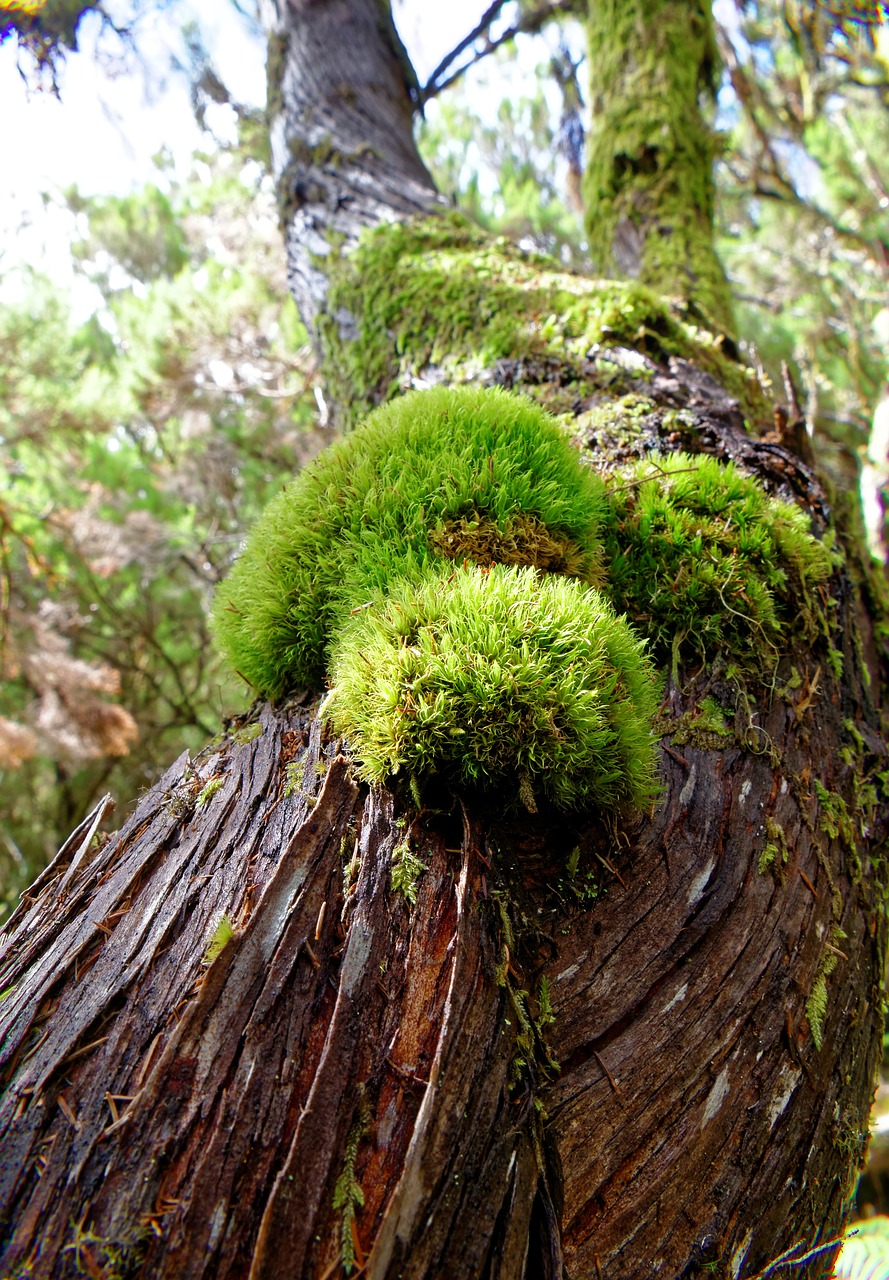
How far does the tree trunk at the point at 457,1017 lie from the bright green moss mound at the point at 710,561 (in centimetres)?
12

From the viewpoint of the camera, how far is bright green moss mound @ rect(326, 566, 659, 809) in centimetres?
145

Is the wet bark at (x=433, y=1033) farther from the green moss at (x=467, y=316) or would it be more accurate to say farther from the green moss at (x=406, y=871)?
the green moss at (x=467, y=316)

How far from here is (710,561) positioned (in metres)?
2.02

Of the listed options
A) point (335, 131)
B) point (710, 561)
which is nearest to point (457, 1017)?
point (710, 561)

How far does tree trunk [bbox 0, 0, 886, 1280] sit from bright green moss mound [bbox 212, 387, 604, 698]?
0.26 metres

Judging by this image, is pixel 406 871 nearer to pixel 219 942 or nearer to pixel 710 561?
pixel 219 942

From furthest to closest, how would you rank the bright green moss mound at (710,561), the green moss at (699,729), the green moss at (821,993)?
the bright green moss mound at (710,561) < the green moss at (699,729) < the green moss at (821,993)

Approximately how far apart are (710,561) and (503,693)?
0.91m

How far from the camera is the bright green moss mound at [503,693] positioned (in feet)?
4.76

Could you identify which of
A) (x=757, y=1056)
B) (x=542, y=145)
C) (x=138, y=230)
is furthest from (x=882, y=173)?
(x=757, y=1056)

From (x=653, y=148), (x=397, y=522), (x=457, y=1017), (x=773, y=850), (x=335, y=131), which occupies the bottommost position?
(x=457, y=1017)

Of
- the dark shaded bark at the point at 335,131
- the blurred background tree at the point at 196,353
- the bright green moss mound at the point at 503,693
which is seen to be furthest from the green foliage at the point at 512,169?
the bright green moss mound at the point at 503,693

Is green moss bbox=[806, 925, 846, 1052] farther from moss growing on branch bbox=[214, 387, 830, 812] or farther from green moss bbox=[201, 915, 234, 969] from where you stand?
green moss bbox=[201, 915, 234, 969]

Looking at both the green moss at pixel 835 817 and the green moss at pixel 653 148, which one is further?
the green moss at pixel 653 148
